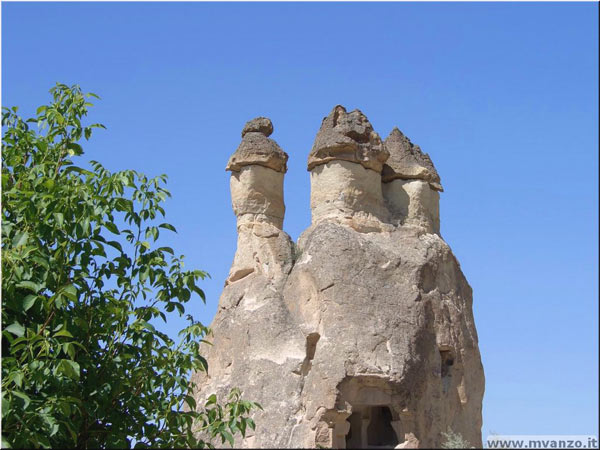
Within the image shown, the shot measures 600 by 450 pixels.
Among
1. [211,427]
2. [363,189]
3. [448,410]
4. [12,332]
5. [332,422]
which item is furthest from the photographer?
[363,189]

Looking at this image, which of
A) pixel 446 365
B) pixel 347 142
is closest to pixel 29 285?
pixel 347 142

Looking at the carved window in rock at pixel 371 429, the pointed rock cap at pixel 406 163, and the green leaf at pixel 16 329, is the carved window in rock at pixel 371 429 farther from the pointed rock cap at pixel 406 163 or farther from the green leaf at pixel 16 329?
the green leaf at pixel 16 329

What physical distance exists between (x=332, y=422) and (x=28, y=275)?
543 centimetres

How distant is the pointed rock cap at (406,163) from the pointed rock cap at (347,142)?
1.82 ft

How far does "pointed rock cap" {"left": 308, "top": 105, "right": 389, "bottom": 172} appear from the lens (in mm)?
15000

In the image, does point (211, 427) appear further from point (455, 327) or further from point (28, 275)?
point (455, 327)

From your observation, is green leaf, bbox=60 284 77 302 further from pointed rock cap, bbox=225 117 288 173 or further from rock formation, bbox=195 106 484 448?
pointed rock cap, bbox=225 117 288 173

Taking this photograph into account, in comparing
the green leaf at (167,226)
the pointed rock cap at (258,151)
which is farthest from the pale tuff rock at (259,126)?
the green leaf at (167,226)

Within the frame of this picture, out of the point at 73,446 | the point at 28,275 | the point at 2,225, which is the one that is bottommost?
the point at 73,446

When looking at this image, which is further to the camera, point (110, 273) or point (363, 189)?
point (363, 189)

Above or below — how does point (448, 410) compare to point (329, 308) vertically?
below

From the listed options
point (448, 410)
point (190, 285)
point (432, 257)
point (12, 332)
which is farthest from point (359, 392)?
point (12, 332)

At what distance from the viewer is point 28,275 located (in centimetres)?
880

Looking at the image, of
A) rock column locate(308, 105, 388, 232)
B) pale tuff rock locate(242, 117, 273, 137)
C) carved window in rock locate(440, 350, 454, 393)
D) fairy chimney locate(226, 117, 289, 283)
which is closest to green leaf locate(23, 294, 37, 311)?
fairy chimney locate(226, 117, 289, 283)
